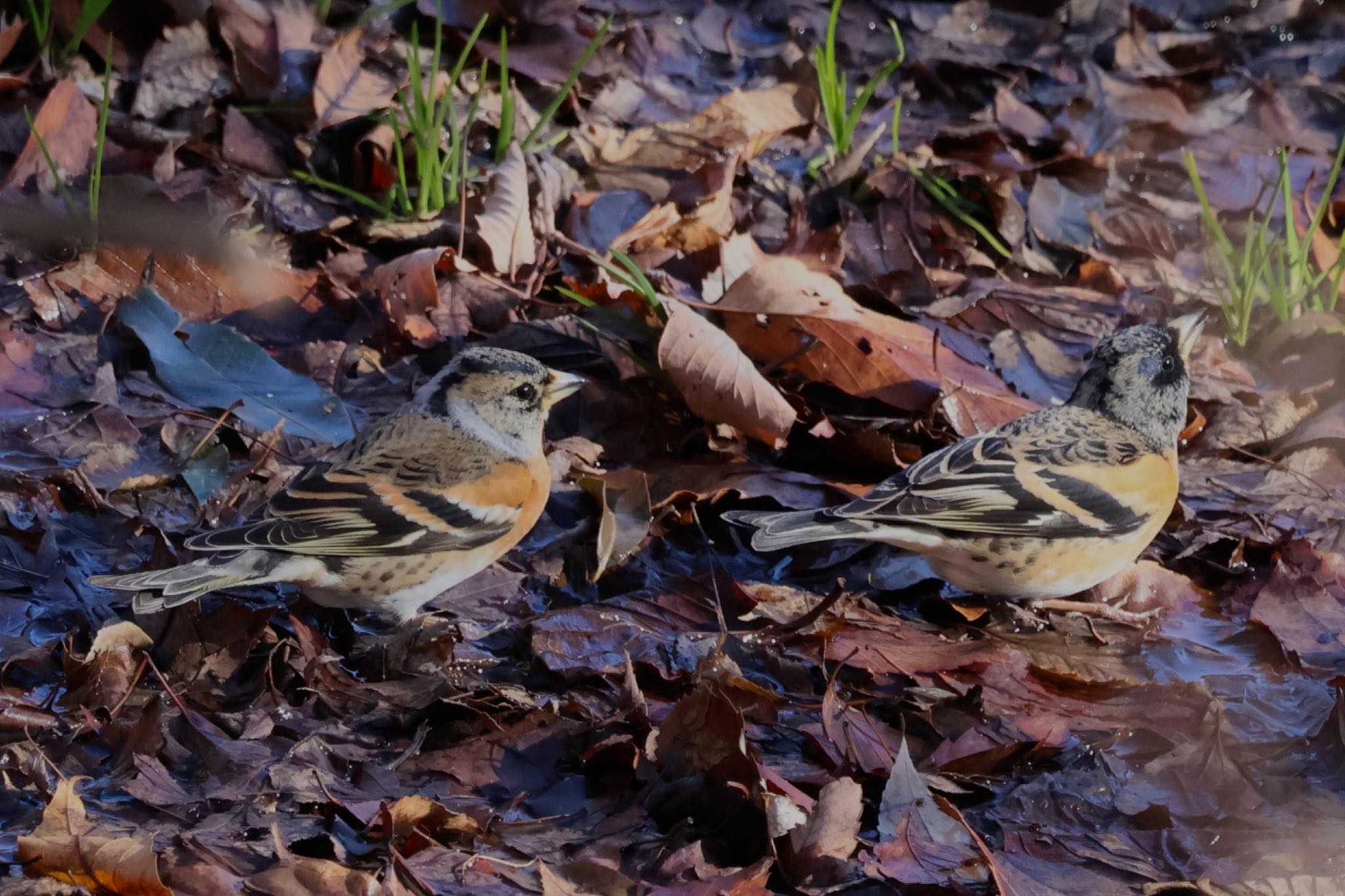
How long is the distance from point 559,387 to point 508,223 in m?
1.25

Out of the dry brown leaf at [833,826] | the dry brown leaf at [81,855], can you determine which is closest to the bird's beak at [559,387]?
the dry brown leaf at [833,826]

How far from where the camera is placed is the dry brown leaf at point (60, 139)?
6047mm

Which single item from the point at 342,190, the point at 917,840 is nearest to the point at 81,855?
the point at 917,840

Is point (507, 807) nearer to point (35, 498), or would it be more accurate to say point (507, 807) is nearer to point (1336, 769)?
point (35, 498)

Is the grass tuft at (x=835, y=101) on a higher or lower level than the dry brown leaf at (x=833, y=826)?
higher

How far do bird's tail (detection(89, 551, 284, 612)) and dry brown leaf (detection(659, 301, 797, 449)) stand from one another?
176 centimetres

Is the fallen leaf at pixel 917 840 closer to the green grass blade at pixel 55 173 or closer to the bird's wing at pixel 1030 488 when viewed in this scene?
the bird's wing at pixel 1030 488

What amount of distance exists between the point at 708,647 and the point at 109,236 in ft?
10.4

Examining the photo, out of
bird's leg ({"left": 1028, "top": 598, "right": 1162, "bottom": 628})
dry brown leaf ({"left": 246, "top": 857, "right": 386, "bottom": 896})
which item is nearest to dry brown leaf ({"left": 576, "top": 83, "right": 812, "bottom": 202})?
bird's leg ({"left": 1028, "top": 598, "right": 1162, "bottom": 628})

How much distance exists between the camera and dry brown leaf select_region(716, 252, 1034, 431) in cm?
575

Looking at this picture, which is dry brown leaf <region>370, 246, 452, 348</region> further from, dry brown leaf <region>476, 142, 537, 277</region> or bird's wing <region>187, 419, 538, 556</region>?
bird's wing <region>187, 419, 538, 556</region>

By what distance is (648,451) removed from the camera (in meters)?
5.72

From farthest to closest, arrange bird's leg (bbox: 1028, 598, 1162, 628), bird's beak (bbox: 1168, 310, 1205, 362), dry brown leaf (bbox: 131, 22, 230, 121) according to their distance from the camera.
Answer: dry brown leaf (bbox: 131, 22, 230, 121) < bird's beak (bbox: 1168, 310, 1205, 362) < bird's leg (bbox: 1028, 598, 1162, 628)

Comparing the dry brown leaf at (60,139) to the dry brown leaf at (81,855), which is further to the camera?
the dry brown leaf at (60,139)
